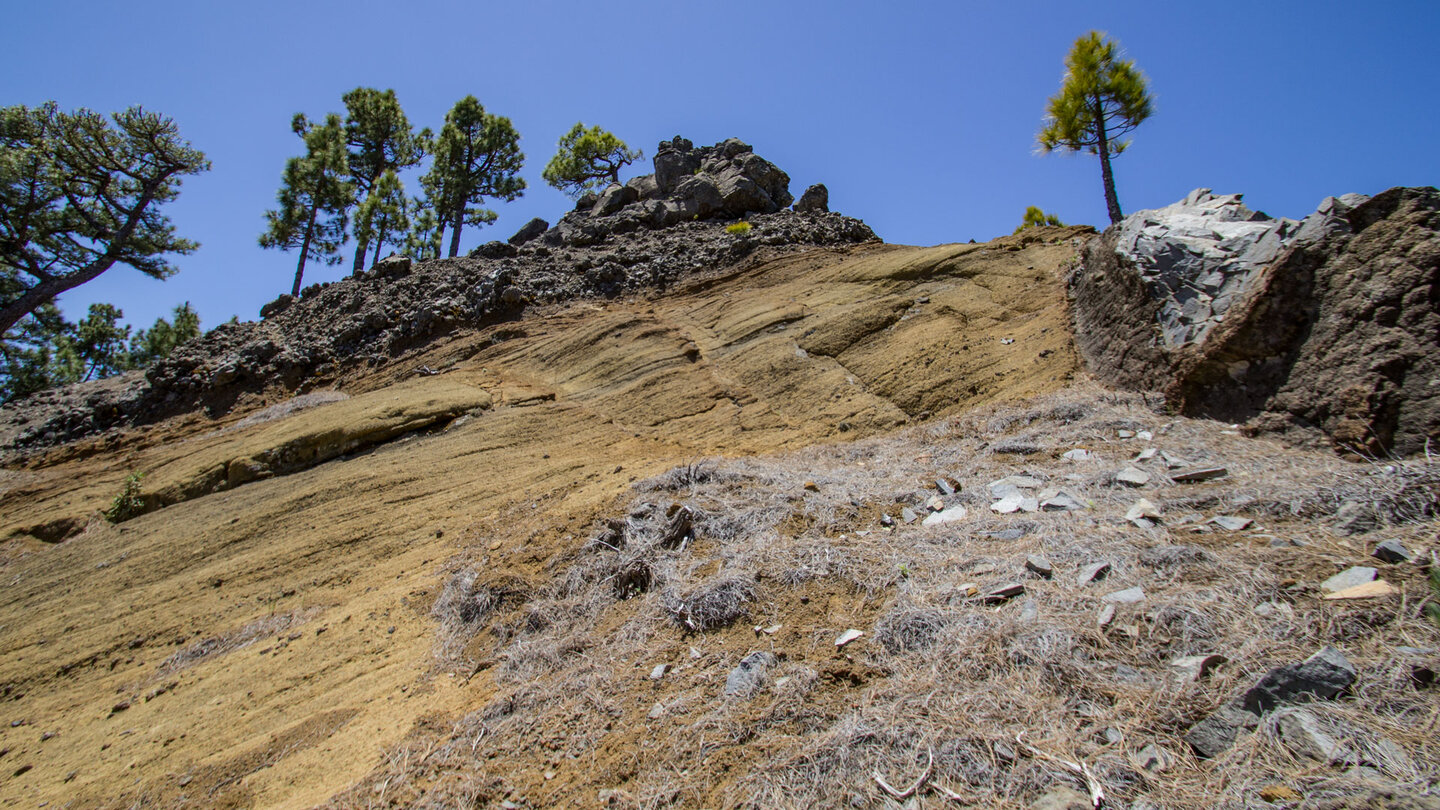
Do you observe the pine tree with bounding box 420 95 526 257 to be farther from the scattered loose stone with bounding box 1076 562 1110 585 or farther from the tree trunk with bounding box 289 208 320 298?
the scattered loose stone with bounding box 1076 562 1110 585

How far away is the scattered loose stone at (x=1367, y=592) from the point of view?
3031 mm

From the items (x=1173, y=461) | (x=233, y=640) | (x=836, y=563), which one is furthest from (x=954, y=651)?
(x=233, y=640)

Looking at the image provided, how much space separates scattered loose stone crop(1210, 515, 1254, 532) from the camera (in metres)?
4.04

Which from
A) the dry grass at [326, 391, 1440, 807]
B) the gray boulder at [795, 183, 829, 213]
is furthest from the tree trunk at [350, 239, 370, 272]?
the dry grass at [326, 391, 1440, 807]

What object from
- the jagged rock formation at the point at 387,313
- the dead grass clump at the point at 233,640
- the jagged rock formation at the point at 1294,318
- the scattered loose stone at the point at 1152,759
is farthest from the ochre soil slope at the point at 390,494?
the scattered loose stone at the point at 1152,759

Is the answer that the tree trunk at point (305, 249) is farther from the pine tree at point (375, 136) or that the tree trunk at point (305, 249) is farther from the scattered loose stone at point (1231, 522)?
the scattered loose stone at point (1231, 522)

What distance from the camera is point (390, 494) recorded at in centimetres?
924

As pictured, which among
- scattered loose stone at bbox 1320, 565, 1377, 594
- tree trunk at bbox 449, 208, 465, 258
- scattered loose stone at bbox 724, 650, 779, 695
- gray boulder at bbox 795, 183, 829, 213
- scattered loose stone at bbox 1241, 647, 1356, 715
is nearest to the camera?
scattered loose stone at bbox 1241, 647, 1356, 715

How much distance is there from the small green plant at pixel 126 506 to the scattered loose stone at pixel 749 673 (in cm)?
1230

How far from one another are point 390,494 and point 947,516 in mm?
7545

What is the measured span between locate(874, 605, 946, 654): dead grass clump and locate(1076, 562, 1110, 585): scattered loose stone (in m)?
0.83

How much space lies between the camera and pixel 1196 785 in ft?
7.92

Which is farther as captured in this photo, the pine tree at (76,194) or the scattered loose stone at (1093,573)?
the pine tree at (76,194)

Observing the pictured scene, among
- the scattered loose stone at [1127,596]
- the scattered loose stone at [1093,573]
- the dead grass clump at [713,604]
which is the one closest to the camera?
the scattered loose stone at [1127,596]
